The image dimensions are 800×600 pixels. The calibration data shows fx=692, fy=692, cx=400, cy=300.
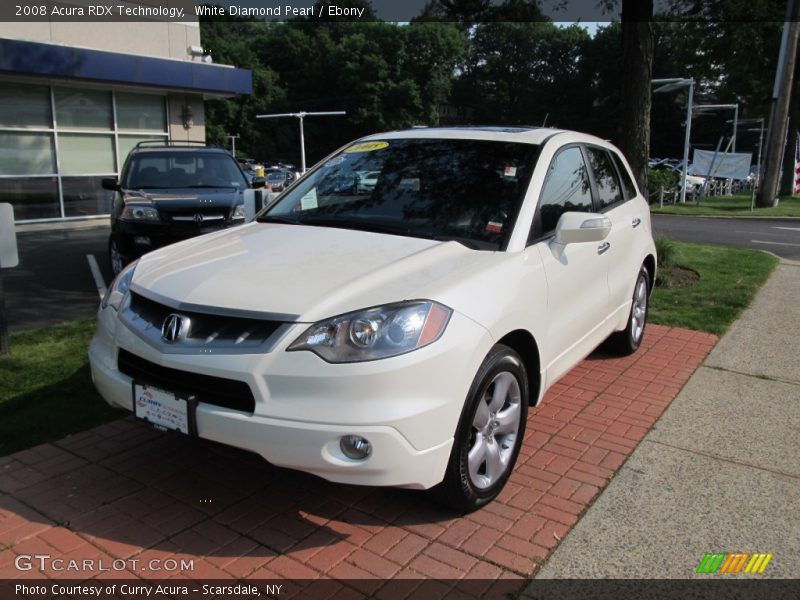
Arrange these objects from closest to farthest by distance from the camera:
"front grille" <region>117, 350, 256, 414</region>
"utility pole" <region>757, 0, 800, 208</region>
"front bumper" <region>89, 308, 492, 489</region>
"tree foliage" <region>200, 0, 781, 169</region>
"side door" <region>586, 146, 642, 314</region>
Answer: "front bumper" <region>89, 308, 492, 489</region>
"front grille" <region>117, 350, 256, 414</region>
"side door" <region>586, 146, 642, 314</region>
"utility pole" <region>757, 0, 800, 208</region>
"tree foliage" <region>200, 0, 781, 169</region>

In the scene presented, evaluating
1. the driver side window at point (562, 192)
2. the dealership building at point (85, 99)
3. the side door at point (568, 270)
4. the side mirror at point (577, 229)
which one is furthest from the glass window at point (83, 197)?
the side mirror at point (577, 229)

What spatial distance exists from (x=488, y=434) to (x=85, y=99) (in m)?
15.4

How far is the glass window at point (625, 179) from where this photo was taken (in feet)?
18.7

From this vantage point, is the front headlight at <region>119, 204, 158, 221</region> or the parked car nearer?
the front headlight at <region>119, 204, 158, 221</region>

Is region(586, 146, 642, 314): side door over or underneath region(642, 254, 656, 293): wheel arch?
over

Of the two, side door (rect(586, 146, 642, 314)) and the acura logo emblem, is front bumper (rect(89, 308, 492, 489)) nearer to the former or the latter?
the acura logo emblem

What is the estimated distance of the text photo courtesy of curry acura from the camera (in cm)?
280

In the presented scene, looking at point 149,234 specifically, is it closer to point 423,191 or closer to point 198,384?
→ point 423,191

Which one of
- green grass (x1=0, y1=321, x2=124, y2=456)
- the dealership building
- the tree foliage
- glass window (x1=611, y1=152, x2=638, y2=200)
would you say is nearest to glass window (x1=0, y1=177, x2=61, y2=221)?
the dealership building

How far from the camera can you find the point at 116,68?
14977mm

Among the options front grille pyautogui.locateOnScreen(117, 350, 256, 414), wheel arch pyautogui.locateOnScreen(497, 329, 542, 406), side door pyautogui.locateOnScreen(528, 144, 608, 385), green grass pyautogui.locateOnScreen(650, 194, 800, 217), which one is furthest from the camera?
green grass pyautogui.locateOnScreen(650, 194, 800, 217)

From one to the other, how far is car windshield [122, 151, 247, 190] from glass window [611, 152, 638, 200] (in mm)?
5090

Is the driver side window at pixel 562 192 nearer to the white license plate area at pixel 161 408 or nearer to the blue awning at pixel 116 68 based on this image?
the white license plate area at pixel 161 408

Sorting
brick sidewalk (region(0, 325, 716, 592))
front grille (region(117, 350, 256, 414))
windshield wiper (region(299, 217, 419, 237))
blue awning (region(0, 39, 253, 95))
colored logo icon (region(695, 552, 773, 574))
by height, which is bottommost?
colored logo icon (region(695, 552, 773, 574))
